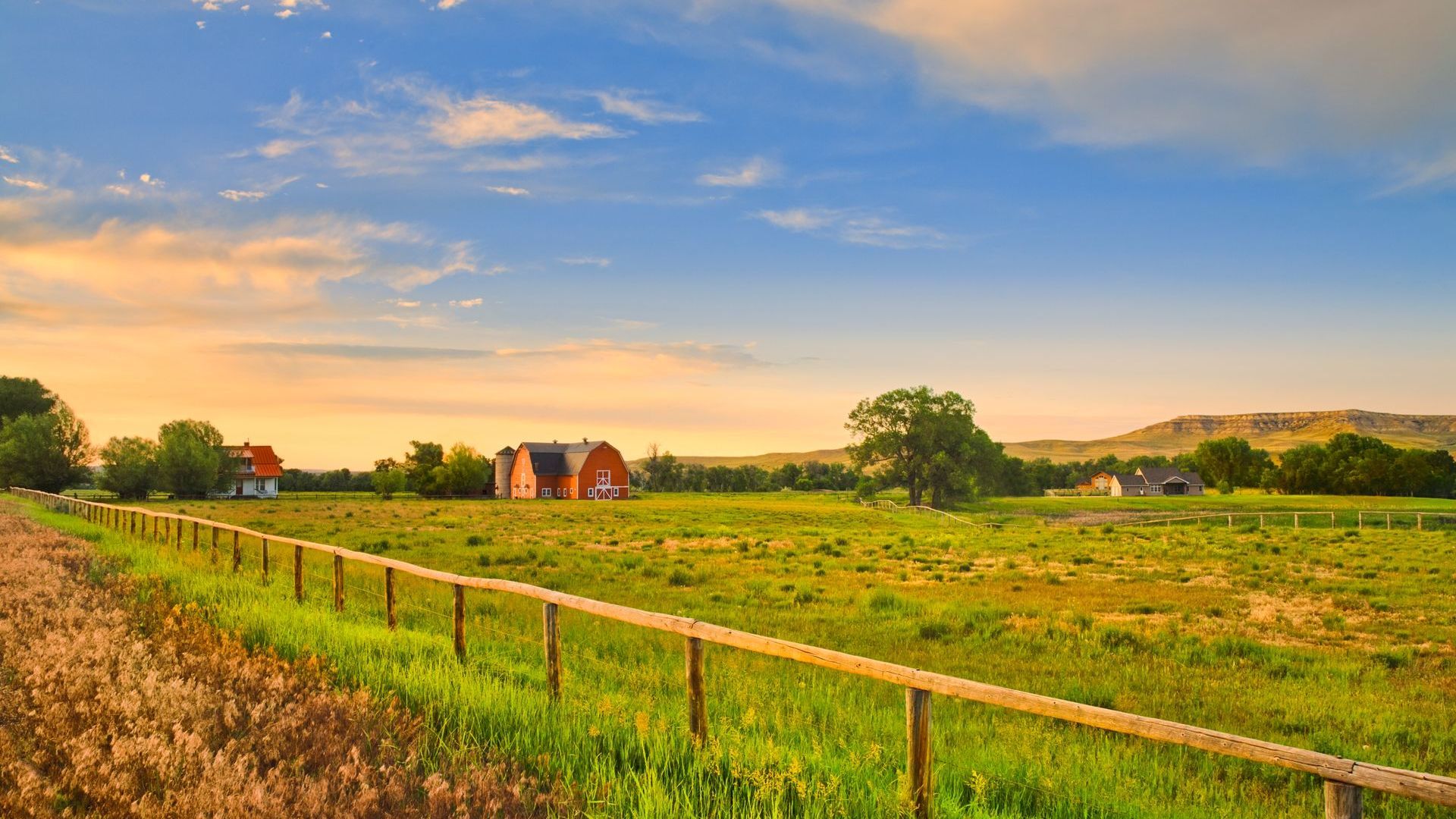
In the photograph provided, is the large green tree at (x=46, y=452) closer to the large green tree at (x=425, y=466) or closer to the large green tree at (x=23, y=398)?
the large green tree at (x=23, y=398)

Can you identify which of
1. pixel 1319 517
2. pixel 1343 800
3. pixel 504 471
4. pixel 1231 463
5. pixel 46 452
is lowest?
pixel 1319 517

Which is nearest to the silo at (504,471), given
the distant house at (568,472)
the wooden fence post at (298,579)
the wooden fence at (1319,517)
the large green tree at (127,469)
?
the distant house at (568,472)

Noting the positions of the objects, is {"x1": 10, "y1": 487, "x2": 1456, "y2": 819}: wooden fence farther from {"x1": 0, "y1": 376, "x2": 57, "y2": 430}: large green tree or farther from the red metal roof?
{"x1": 0, "y1": 376, "x2": 57, "y2": 430}: large green tree

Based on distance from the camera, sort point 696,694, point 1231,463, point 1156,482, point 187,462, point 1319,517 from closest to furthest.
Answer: point 696,694
point 1319,517
point 187,462
point 1231,463
point 1156,482

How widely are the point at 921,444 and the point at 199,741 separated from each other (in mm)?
82576

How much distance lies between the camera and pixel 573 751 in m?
5.48

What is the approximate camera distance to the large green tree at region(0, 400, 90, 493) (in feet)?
290

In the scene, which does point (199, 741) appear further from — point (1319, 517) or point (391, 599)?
point (1319, 517)

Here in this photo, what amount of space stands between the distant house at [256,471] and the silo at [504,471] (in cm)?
2702

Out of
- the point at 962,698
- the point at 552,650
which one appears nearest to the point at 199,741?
the point at 552,650

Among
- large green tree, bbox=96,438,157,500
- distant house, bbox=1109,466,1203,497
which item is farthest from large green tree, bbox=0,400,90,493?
distant house, bbox=1109,466,1203,497

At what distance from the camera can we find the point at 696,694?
5.85 meters

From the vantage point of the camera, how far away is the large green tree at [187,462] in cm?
9081

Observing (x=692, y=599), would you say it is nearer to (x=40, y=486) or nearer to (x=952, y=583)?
(x=952, y=583)
